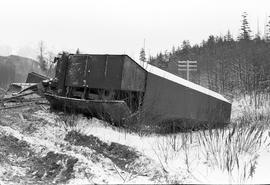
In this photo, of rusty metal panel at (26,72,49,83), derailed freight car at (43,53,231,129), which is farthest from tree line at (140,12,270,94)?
derailed freight car at (43,53,231,129)

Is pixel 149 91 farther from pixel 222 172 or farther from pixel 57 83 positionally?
pixel 222 172

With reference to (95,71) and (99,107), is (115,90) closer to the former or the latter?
(99,107)

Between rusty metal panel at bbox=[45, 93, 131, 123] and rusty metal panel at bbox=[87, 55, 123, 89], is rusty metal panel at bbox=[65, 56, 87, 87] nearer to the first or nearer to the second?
rusty metal panel at bbox=[87, 55, 123, 89]

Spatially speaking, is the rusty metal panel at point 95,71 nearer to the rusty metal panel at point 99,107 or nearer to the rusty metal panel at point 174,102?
the rusty metal panel at point 99,107

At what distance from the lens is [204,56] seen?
49938 mm

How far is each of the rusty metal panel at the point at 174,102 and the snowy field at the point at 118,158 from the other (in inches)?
65.0

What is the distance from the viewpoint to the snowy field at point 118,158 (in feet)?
16.2

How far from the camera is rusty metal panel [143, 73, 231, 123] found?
31.4ft

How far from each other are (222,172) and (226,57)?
4159 centimetres

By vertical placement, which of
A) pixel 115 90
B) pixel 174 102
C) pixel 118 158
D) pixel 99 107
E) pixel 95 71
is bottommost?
pixel 118 158

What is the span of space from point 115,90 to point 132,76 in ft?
2.23

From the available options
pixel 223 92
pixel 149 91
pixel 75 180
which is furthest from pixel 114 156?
pixel 223 92

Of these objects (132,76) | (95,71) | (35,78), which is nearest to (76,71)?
(95,71)

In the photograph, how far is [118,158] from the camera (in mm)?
6266
